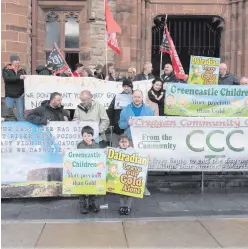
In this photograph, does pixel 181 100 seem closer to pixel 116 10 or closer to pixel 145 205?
pixel 145 205

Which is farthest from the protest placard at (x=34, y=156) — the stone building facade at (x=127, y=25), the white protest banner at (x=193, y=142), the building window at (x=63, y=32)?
the building window at (x=63, y=32)

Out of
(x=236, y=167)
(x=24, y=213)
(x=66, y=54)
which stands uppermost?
(x=66, y=54)

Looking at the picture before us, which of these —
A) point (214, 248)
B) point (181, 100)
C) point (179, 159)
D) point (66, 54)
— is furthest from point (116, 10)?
point (214, 248)

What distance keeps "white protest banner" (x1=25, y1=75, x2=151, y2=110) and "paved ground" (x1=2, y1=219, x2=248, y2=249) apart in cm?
349

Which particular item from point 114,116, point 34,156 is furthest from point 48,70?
point 34,156

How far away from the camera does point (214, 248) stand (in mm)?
4688

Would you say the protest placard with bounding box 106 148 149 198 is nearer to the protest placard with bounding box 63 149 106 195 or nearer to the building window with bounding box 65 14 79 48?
the protest placard with bounding box 63 149 106 195

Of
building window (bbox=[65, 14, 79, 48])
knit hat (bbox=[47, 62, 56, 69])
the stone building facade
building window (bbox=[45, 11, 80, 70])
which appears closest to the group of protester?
knit hat (bbox=[47, 62, 56, 69])

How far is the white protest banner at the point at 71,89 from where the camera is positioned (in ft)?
28.2

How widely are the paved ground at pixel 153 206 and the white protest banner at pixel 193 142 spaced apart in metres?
0.48

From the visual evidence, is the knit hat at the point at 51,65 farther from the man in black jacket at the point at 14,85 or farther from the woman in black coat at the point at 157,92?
the woman in black coat at the point at 157,92

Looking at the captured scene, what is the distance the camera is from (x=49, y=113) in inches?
273

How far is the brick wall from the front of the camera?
37.6ft

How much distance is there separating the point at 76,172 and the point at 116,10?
7.42 meters
